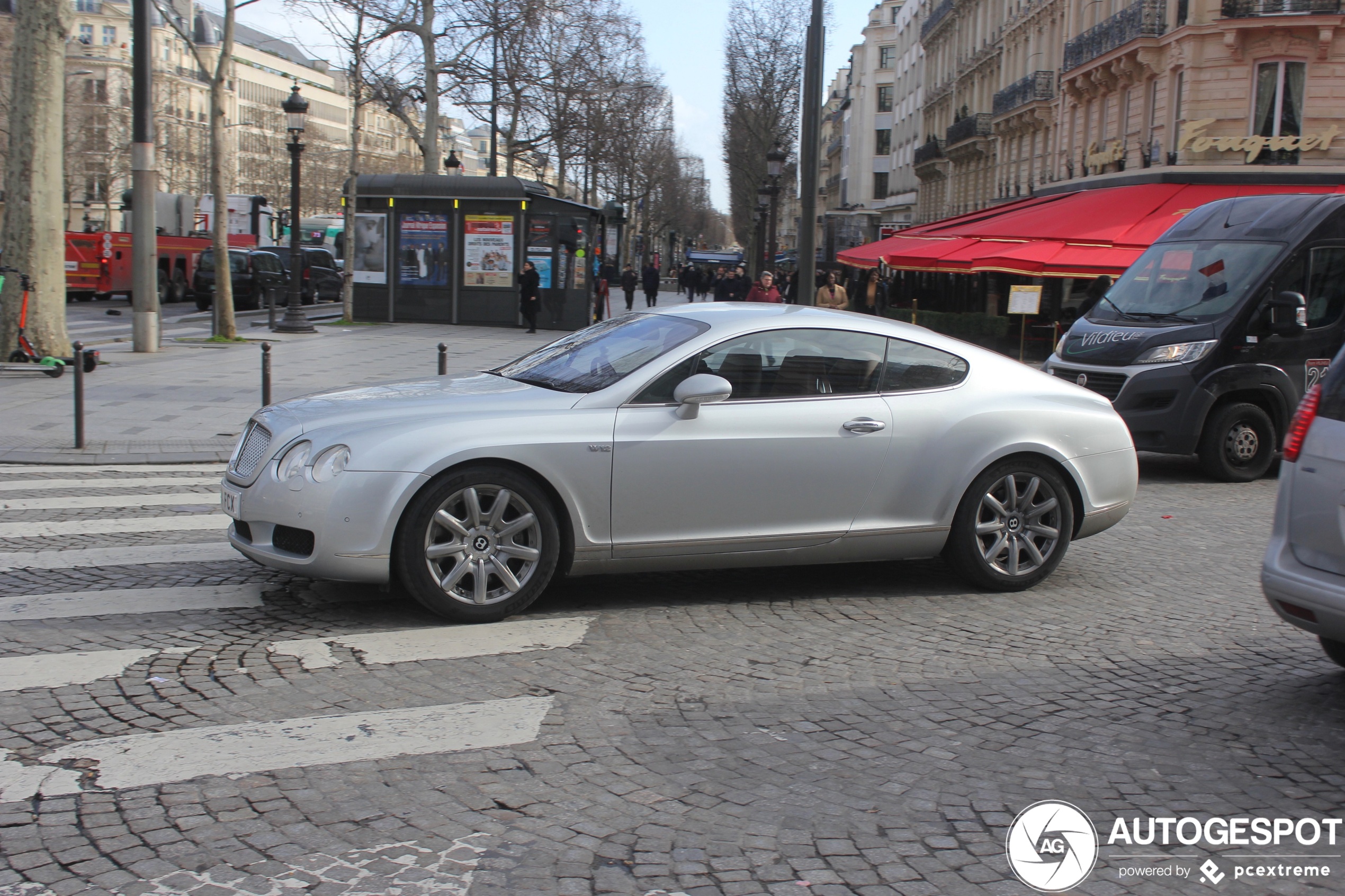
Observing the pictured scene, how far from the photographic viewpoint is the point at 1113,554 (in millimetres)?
7777

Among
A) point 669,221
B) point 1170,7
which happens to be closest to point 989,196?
point 1170,7

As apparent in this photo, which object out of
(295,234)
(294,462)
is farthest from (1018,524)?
(295,234)

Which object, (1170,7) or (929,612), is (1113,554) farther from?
(1170,7)

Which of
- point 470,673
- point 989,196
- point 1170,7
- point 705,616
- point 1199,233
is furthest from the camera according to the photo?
point 989,196

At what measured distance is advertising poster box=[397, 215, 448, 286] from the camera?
28.7m

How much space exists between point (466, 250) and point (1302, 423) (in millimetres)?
25399

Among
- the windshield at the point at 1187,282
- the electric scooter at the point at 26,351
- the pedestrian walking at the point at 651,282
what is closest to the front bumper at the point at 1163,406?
the windshield at the point at 1187,282

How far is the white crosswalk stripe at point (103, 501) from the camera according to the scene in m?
8.37

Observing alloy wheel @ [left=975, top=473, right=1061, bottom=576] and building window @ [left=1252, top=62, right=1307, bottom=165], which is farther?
building window @ [left=1252, top=62, right=1307, bottom=165]

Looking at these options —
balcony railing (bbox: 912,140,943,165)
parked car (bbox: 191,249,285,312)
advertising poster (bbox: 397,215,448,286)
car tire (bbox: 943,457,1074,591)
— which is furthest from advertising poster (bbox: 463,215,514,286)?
balcony railing (bbox: 912,140,943,165)

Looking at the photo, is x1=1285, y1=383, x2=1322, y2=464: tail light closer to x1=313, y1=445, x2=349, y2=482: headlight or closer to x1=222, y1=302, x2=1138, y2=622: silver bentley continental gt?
x1=222, y1=302, x2=1138, y2=622: silver bentley continental gt

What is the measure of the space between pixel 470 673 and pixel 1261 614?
12.7ft

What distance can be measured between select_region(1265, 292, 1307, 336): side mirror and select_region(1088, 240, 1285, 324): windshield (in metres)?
0.33

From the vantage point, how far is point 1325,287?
1145 centimetres
